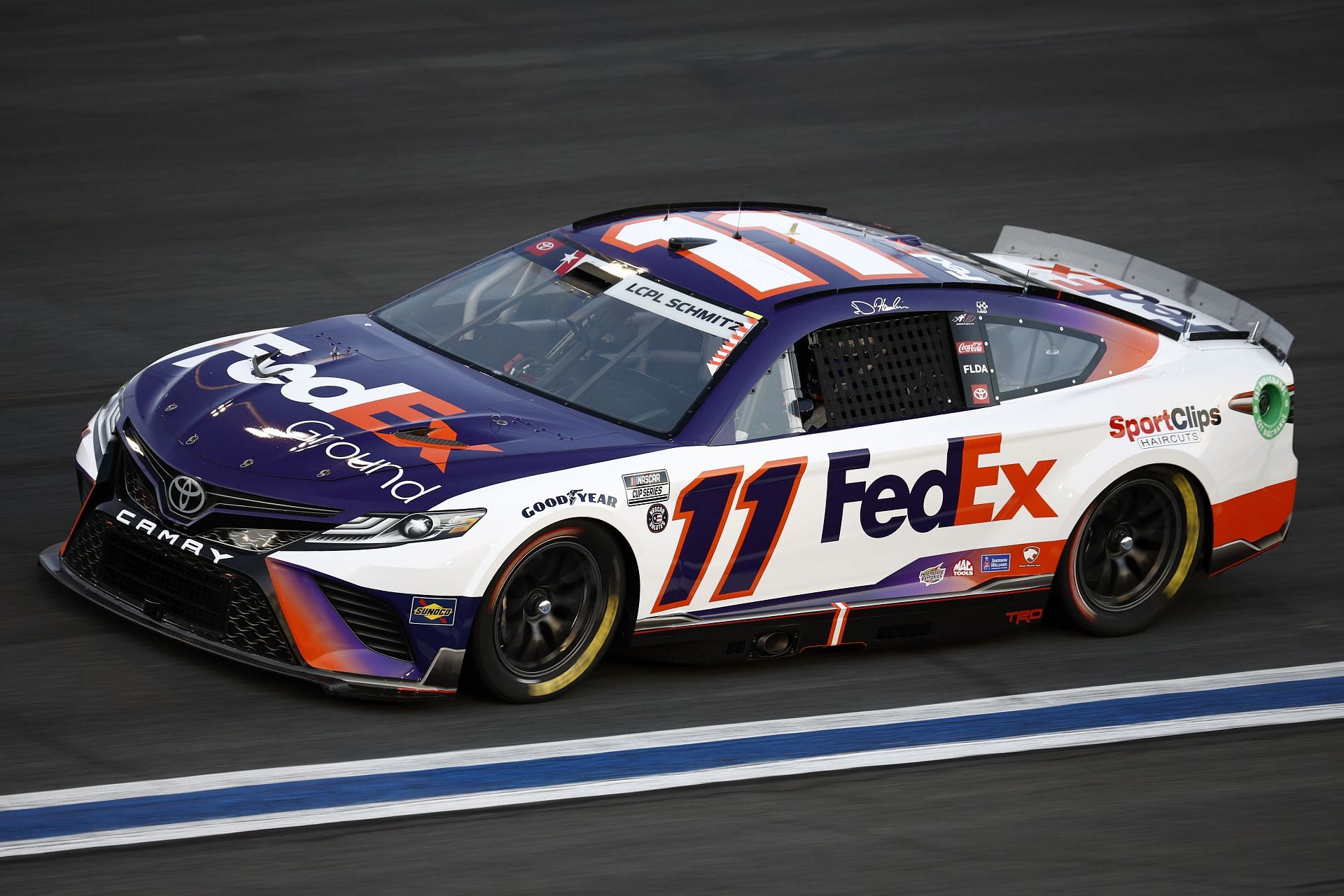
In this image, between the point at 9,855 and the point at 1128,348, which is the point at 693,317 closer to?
the point at 1128,348

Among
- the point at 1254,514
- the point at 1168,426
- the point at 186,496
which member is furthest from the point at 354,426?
the point at 1254,514

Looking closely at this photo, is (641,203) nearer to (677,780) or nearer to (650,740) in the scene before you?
(650,740)

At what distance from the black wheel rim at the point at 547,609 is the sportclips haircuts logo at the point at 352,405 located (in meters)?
0.42

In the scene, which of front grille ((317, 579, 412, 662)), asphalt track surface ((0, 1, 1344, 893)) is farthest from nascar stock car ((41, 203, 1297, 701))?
asphalt track surface ((0, 1, 1344, 893))

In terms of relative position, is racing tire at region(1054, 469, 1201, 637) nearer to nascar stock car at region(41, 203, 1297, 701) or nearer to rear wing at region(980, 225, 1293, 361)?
nascar stock car at region(41, 203, 1297, 701)

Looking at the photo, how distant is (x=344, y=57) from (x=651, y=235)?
30.7 ft

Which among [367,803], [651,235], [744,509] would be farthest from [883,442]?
[367,803]

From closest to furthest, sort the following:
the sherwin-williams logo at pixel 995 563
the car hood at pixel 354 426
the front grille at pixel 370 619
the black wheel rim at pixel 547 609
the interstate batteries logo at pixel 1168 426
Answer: the front grille at pixel 370 619
the car hood at pixel 354 426
the black wheel rim at pixel 547 609
the sherwin-williams logo at pixel 995 563
the interstate batteries logo at pixel 1168 426

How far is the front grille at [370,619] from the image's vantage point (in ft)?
19.0

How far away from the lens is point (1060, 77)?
16594mm

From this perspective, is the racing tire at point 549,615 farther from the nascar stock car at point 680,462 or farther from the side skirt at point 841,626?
the side skirt at point 841,626

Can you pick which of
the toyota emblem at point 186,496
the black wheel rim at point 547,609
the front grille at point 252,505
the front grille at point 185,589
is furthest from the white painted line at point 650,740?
the toyota emblem at point 186,496

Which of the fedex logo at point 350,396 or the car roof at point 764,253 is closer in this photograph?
the fedex logo at point 350,396

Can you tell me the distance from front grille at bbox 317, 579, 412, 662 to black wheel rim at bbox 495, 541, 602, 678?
12.8 inches
